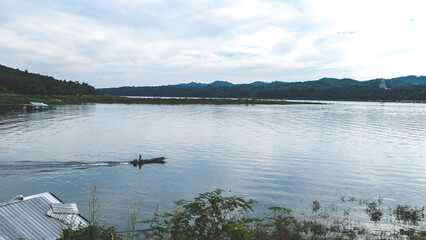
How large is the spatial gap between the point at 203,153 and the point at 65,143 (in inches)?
897

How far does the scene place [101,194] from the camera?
25719 mm

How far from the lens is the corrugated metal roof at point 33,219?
14.2 meters

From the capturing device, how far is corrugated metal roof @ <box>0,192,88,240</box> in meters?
14.2

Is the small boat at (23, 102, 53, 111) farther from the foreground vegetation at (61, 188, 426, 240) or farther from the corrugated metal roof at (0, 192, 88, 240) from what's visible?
the corrugated metal roof at (0, 192, 88, 240)

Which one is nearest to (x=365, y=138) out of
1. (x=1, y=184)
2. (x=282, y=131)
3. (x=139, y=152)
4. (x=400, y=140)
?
(x=400, y=140)

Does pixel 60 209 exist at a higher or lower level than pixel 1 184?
higher

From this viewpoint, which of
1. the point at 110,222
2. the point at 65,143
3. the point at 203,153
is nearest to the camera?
the point at 110,222

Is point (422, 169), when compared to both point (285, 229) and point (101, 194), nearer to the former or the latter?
point (285, 229)

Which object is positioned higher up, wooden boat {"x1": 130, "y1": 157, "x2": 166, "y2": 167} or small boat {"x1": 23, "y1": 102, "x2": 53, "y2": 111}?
small boat {"x1": 23, "y1": 102, "x2": 53, "y2": 111}

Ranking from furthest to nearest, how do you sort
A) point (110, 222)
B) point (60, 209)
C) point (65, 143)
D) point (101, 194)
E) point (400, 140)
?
point (400, 140)
point (65, 143)
point (101, 194)
point (110, 222)
point (60, 209)

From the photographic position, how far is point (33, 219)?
15.6 metres

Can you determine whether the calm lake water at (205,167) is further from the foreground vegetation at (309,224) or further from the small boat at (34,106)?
the small boat at (34,106)

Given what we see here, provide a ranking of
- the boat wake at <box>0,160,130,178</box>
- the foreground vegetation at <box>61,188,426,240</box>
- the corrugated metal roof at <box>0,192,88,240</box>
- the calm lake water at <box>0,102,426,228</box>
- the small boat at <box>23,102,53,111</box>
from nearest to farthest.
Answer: the foreground vegetation at <box>61,188,426,240</box>, the corrugated metal roof at <box>0,192,88,240</box>, the calm lake water at <box>0,102,426,228</box>, the boat wake at <box>0,160,130,178</box>, the small boat at <box>23,102,53,111</box>

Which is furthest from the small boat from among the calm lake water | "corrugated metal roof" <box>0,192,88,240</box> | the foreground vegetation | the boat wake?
"corrugated metal roof" <box>0,192,88,240</box>
